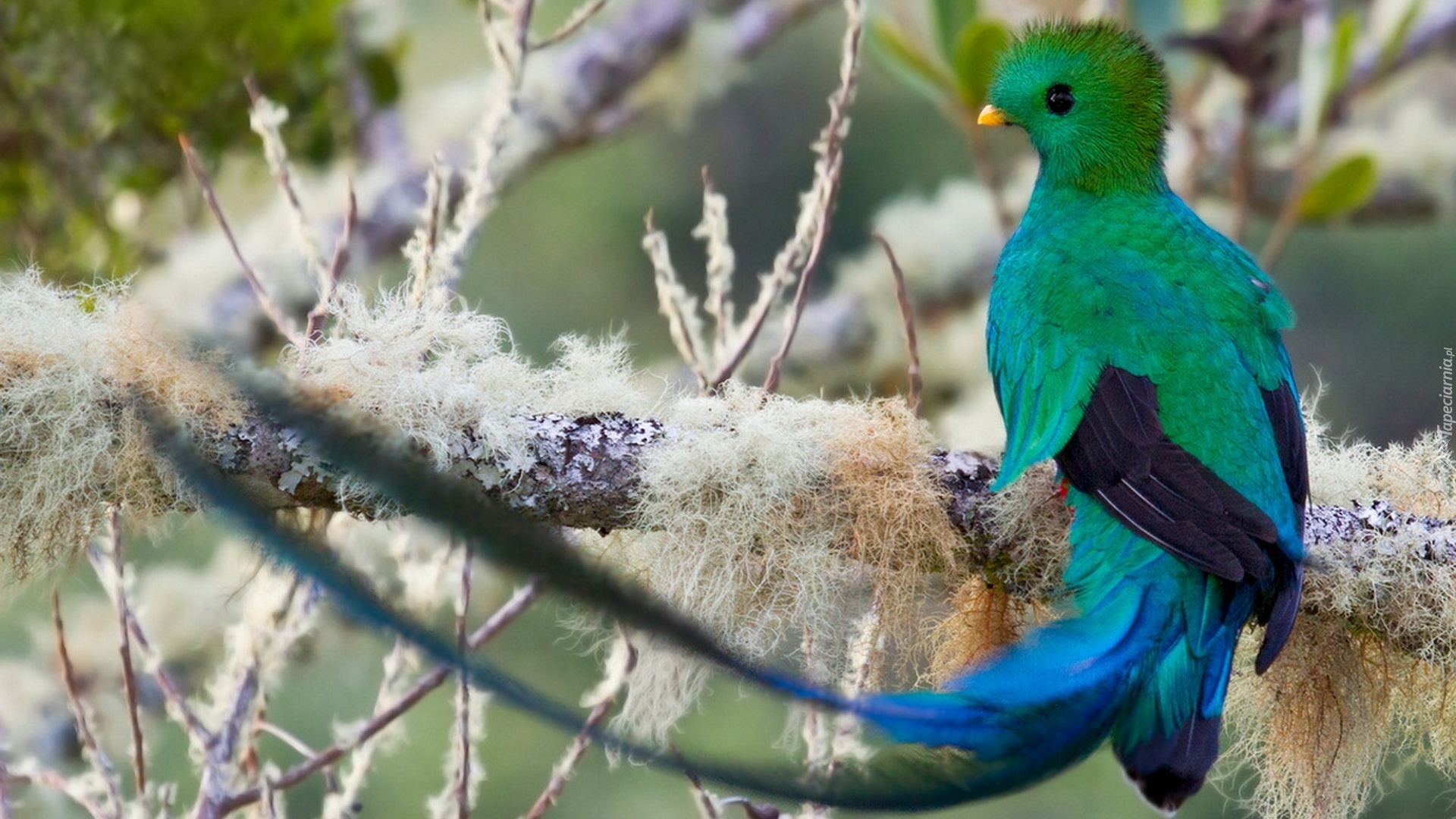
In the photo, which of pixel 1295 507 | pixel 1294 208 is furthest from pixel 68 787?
pixel 1294 208

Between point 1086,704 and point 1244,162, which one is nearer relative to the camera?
point 1086,704

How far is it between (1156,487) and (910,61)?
1699mm

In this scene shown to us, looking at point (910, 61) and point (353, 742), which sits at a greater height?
point (910, 61)

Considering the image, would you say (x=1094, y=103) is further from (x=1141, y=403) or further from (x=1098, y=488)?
(x=1098, y=488)

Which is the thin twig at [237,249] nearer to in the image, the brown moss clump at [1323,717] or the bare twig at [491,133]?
the bare twig at [491,133]

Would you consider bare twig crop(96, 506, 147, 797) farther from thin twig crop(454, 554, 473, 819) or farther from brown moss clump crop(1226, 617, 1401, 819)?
brown moss clump crop(1226, 617, 1401, 819)

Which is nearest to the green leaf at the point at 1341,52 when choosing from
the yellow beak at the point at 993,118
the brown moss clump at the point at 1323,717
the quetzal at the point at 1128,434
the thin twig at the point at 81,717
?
the quetzal at the point at 1128,434

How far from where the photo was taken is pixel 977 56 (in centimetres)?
276

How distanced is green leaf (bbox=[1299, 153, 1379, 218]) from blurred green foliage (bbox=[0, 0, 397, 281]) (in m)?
1.98

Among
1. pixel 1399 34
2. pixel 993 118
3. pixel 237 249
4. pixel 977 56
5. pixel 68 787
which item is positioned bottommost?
pixel 68 787

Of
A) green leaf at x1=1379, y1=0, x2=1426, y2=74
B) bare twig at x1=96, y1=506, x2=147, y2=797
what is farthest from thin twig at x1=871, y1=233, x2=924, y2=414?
green leaf at x1=1379, y1=0, x2=1426, y2=74

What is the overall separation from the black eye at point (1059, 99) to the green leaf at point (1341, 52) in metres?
1.25

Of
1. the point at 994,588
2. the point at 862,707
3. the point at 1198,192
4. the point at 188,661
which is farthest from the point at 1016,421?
the point at 1198,192

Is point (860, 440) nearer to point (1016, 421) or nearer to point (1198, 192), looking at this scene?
point (1016, 421)
